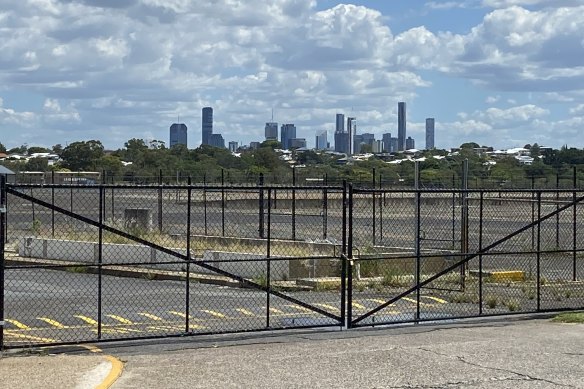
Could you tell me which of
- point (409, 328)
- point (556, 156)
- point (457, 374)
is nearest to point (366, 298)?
point (409, 328)

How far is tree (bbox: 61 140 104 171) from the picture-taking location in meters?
82.6

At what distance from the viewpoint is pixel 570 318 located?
15180 mm

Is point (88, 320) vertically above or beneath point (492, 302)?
beneath

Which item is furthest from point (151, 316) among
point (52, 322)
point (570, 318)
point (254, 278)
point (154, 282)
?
point (570, 318)

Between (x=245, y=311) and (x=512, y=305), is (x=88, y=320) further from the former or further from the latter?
(x=512, y=305)

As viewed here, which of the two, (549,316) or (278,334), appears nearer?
(278,334)

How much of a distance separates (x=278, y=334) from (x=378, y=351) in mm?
2062

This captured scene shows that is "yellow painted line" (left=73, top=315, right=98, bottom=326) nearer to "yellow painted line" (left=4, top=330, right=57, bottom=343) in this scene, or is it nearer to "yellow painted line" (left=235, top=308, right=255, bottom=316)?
"yellow painted line" (left=4, top=330, right=57, bottom=343)

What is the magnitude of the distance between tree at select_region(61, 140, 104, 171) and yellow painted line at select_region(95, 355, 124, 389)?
230ft

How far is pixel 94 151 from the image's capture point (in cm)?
8706

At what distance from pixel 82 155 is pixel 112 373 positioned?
7632cm

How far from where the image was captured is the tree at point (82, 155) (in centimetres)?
8256

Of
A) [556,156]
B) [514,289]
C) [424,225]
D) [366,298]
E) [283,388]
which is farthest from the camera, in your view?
[556,156]

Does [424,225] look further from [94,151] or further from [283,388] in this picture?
[94,151]
